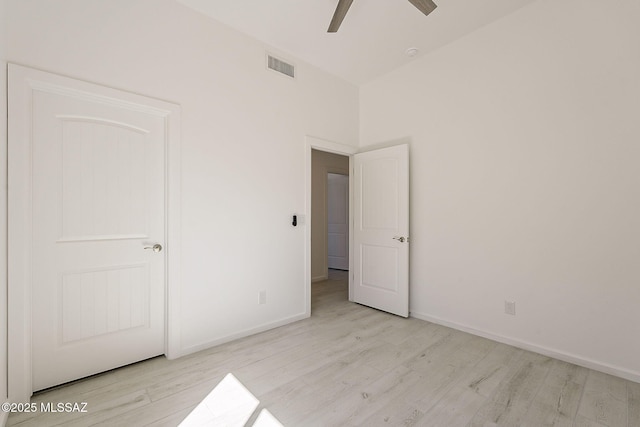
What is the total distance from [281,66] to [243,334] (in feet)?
9.41

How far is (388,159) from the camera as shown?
356cm

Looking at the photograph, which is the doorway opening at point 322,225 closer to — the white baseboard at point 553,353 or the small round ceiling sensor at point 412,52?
the white baseboard at point 553,353

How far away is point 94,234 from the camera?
212 centimetres

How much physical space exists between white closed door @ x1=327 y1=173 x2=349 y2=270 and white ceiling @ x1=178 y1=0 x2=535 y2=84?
11.1 ft

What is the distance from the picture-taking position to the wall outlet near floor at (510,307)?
8.80ft

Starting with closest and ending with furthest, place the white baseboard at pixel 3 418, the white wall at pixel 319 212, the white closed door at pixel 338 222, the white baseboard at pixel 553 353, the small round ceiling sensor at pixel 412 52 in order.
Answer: the white baseboard at pixel 3 418, the white baseboard at pixel 553 353, the small round ceiling sensor at pixel 412 52, the white wall at pixel 319 212, the white closed door at pixel 338 222

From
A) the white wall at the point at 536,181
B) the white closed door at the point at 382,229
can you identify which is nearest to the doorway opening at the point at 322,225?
the white closed door at the point at 382,229

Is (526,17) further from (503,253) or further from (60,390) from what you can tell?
(60,390)

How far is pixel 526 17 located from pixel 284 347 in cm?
374

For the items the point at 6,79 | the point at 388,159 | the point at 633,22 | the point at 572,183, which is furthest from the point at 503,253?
A: the point at 6,79

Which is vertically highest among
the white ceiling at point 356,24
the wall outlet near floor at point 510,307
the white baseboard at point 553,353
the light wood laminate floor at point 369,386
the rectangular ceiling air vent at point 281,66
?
the white ceiling at point 356,24

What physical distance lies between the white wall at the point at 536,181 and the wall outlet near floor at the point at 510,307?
0.04 meters

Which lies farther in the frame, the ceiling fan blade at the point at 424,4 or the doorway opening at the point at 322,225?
the doorway opening at the point at 322,225

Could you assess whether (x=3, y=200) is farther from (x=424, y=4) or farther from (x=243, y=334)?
(x=424, y=4)
